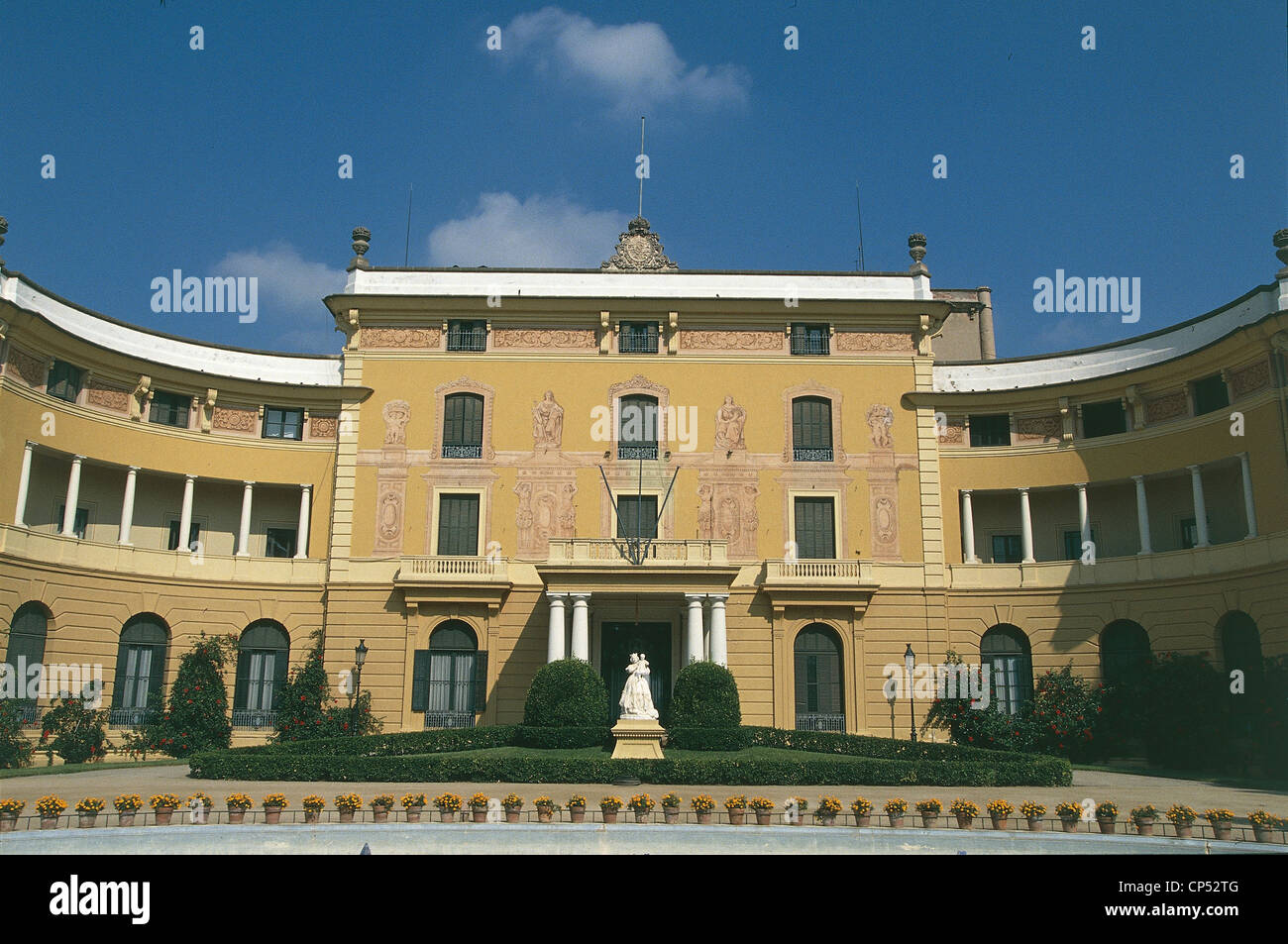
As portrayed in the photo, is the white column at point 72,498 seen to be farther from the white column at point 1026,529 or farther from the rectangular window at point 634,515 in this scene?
the white column at point 1026,529

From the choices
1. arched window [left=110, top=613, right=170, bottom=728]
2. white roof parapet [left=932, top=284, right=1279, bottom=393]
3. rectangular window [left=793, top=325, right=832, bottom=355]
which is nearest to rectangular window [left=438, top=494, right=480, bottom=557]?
arched window [left=110, top=613, right=170, bottom=728]

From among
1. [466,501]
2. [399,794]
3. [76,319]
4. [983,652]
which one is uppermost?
[76,319]

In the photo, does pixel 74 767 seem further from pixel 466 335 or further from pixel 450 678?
pixel 466 335

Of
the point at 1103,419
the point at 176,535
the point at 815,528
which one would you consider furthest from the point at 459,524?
the point at 1103,419

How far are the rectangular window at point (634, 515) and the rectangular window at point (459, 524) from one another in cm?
515

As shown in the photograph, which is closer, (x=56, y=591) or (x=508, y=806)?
(x=508, y=806)

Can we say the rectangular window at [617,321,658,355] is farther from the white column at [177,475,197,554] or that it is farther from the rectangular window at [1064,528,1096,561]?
the rectangular window at [1064,528,1096,561]

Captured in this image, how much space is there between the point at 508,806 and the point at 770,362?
77.8 feet

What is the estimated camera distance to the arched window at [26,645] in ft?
101

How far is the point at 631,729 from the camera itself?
27.0 m

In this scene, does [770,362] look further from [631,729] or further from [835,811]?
[835,811]

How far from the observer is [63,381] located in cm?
3369

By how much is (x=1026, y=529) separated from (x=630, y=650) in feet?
49.5
